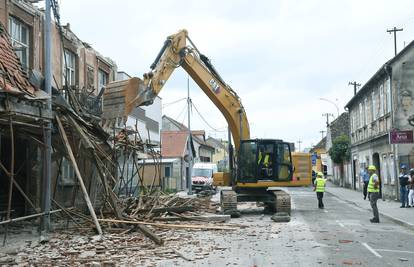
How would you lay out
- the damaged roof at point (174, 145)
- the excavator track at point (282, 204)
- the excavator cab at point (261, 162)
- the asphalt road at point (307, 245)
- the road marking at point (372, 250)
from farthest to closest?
the damaged roof at point (174, 145) → the excavator cab at point (261, 162) → the excavator track at point (282, 204) → the road marking at point (372, 250) → the asphalt road at point (307, 245)

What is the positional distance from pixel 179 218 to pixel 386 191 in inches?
681

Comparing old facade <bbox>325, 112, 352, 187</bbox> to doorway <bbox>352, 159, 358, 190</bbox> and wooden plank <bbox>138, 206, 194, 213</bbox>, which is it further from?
wooden plank <bbox>138, 206, 194, 213</bbox>

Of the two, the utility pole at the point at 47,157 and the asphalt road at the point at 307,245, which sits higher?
the utility pole at the point at 47,157

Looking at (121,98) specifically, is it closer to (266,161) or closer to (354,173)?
(266,161)

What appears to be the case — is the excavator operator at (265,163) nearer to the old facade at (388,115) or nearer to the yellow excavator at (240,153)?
the yellow excavator at (240,153)

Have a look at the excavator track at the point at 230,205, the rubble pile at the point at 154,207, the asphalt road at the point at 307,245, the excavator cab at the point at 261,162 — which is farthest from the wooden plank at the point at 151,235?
the excavator cab at the point at 261,162

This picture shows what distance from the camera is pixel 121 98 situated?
15.3m

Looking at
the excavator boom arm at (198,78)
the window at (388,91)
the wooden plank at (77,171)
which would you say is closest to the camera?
the wooden plank at (77,171)

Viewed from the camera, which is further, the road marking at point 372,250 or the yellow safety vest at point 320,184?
the yellow safety vest at point 320,184

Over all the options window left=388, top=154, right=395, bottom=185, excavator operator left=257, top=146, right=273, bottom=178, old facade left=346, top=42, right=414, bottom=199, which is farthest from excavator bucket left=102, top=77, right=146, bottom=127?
window left=388, top=154, right=395, bottom=185

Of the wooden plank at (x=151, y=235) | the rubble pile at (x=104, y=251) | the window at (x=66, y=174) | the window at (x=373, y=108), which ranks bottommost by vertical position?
the rubble pile at (x=104, y=251)

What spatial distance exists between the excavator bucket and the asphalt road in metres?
4.26

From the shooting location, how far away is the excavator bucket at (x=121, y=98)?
48.8 ft

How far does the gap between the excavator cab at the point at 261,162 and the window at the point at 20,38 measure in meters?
7.98
